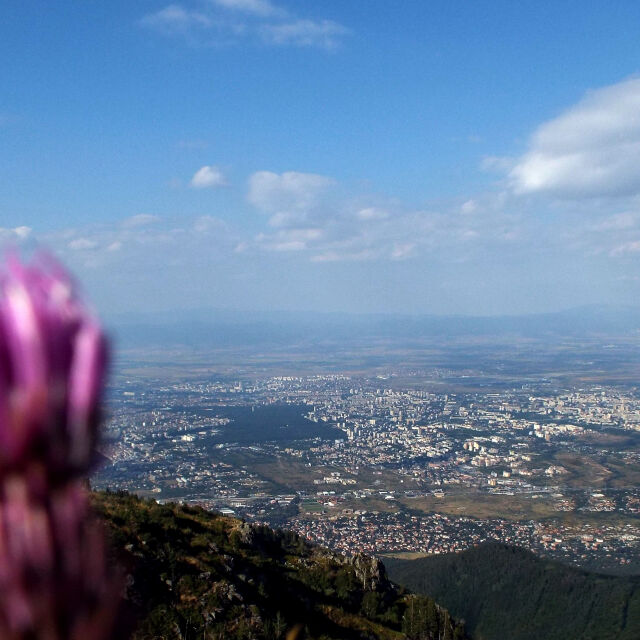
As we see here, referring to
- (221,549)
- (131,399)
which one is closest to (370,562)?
(221,549)

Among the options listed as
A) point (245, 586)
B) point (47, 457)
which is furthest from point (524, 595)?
point (47, 457)

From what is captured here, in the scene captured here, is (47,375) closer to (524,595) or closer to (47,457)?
(47,457)

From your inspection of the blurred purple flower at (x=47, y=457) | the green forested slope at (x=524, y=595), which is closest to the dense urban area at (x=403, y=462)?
the green forested slope at (x=524, y=595)

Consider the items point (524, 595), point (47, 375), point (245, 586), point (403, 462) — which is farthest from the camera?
point (403, 462)

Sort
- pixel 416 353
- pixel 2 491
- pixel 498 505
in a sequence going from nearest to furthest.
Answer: pixel 2 491, pixel 498 505, pixel 416 353

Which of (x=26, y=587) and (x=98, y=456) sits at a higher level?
(x=98, y=456)

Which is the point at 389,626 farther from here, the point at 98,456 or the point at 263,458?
the point at 263,458
